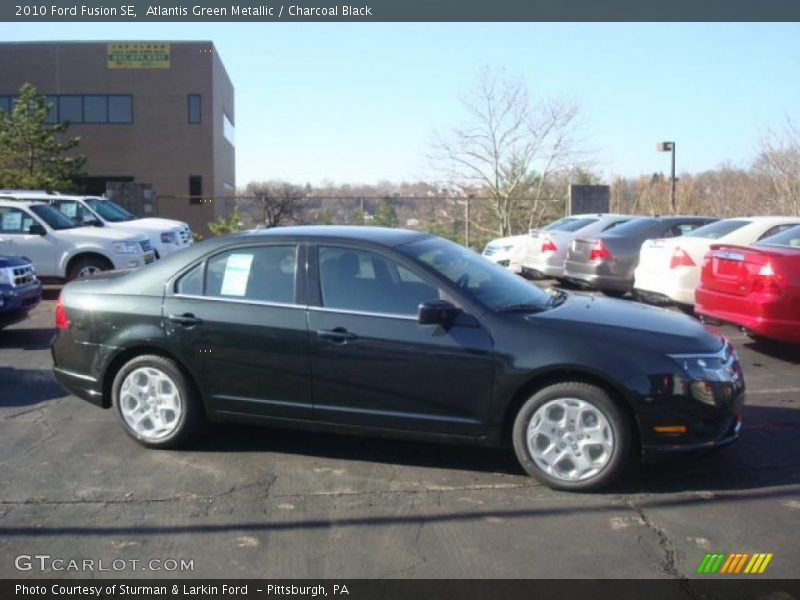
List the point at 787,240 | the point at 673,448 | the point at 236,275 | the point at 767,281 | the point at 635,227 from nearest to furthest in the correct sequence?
the point at 673,448, the point at 236,275, the point at 767,281, the point at 787,240, the point at 635,227

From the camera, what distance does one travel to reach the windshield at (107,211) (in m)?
16.0

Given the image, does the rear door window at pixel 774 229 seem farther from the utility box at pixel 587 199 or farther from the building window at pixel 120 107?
the building window at pixel 120 107

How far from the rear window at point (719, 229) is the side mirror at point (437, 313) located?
6.59m

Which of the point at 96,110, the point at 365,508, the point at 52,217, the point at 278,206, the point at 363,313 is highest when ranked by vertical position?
the point at 96,110

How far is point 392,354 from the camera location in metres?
4.92

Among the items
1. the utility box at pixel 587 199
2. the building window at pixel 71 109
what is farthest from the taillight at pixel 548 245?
the building window at pixel 71 109

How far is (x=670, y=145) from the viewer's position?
82.5ft

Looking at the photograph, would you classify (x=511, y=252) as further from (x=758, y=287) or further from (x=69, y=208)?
(x=69, y=208)

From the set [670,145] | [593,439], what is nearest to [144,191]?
[670,145]

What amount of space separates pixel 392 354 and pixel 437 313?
39 centimetres

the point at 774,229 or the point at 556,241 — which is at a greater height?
the point at 774,229

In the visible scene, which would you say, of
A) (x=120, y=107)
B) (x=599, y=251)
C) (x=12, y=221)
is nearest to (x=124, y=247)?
(x=12, y=221)

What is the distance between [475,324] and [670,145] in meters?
22.4
